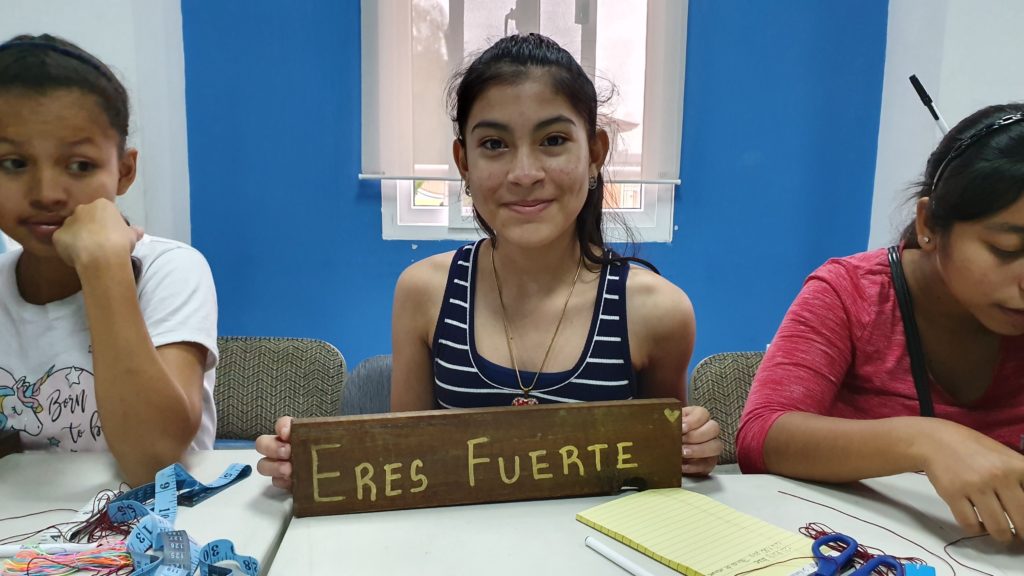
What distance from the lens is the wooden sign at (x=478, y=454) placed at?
0.77 meters

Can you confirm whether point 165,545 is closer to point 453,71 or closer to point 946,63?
point 453,71

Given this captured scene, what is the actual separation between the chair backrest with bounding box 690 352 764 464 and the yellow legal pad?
101cm

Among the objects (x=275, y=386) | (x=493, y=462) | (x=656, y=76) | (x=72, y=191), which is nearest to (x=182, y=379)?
(x=72, y=191)

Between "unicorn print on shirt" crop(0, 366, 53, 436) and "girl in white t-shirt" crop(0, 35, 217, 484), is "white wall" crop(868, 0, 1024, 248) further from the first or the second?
"unicorn print on shirt" crop(0, 366, 53, 436)

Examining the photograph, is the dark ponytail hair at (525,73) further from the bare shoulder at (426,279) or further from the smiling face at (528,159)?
the bare shoulder at (426,279)

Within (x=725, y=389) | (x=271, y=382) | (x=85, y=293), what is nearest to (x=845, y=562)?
(x=85, y=293)

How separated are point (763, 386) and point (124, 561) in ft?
2.97

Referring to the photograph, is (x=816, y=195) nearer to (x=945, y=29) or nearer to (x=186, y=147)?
(x=945, y=29)

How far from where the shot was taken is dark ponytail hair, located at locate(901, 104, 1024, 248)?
33.8 inches

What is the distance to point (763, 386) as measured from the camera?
40.6 inches

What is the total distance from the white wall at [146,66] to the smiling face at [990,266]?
206 cm

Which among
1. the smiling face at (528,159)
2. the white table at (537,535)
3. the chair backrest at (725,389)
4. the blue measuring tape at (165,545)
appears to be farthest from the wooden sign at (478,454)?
the chair backrest at (725,389)

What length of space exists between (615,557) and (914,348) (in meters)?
0.68

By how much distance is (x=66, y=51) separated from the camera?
3.30 ft
